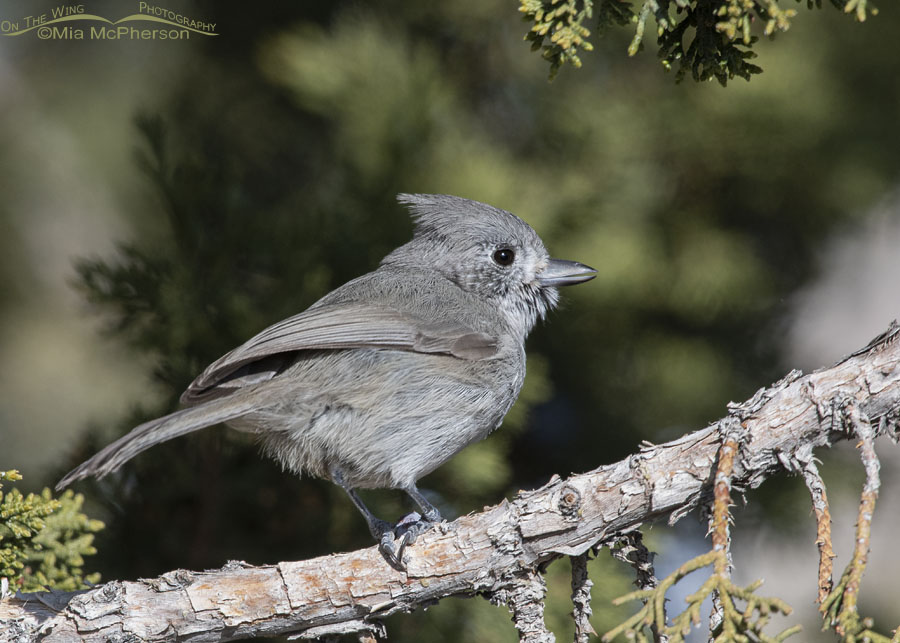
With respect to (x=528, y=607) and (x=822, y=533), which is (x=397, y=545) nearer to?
(x=528, y=607)

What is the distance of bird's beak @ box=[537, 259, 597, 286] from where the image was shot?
3324mm

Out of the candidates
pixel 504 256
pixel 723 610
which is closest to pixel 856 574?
pixel 723 610

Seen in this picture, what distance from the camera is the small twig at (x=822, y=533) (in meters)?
1.81

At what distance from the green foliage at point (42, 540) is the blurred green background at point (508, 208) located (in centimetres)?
53

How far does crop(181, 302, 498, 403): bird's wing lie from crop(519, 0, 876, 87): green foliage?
120 centimetres

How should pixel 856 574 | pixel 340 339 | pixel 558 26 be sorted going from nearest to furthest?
pixel 856 574, pixel 558 26, pixel 340 339

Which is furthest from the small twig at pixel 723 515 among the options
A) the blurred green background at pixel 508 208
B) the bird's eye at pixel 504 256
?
the bird's eye at pixel 504 256

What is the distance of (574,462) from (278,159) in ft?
6.59

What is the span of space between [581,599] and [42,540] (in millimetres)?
1640

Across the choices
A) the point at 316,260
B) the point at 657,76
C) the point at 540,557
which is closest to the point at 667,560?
the point at 540,557

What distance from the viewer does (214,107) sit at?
4086 millimetres

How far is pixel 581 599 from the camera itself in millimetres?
2160

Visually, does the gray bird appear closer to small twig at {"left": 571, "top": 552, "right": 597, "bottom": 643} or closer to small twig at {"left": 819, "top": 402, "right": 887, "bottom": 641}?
small twig at {"left": 571, "top": 552, "right": 597, "bottom": 643}

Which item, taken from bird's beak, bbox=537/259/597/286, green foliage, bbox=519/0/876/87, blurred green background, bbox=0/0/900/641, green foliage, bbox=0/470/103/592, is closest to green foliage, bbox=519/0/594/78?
green foliage, bbox=519/0/876/87
